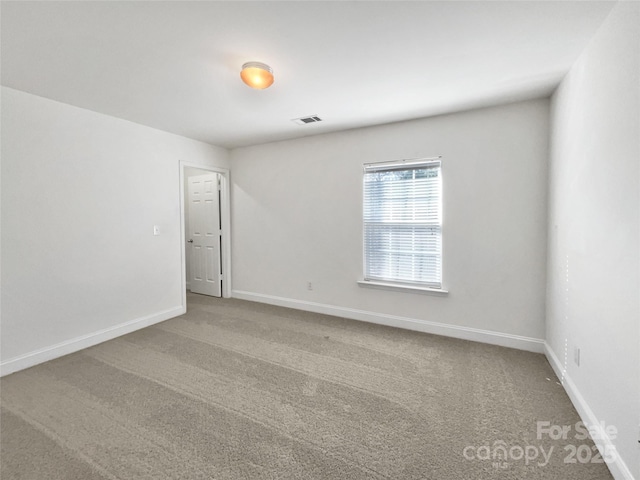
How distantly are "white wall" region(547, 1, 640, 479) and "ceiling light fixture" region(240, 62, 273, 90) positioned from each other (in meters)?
2.08

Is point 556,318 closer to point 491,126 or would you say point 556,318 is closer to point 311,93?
point 491,126

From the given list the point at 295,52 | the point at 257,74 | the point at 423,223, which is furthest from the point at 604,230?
the point at 257,74

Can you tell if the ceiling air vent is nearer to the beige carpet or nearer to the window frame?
the window frame

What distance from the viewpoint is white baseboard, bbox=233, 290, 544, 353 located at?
2.96 meters

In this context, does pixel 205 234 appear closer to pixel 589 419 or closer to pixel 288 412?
pixel 288 412

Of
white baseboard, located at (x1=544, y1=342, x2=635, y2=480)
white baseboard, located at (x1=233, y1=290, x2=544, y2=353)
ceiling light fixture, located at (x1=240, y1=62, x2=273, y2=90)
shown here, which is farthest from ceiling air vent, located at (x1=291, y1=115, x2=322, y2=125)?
white baseboard, located at (x1=544, y1=342, x2=635, y2=480)

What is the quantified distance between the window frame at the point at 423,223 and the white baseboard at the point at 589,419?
45.2 inches

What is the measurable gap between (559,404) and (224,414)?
2.38 m

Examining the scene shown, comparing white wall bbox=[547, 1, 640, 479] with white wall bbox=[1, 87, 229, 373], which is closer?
white wall bbox=[547, 1, 640, 479]

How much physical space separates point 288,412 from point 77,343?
2.52 m

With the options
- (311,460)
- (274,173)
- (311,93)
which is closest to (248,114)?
(311,93)

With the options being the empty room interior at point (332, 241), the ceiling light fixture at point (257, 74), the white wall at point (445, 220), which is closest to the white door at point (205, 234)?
the white wall at point (445, 220)

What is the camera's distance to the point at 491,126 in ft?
9.86

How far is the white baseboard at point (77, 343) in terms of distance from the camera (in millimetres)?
2596
